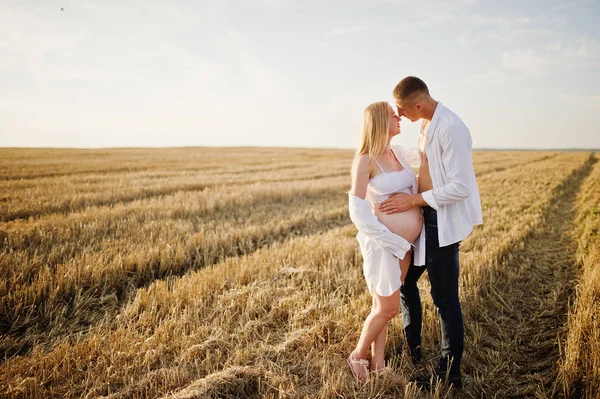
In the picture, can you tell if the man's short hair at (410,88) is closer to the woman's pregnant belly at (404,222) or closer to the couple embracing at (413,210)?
the couple embracing at (413,210)

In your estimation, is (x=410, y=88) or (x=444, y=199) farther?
(x=410, y=88)

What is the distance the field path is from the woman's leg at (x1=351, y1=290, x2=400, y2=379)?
100cm

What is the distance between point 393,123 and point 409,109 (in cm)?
19

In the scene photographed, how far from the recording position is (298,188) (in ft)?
47.0

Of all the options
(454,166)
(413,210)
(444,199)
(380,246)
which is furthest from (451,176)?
(380,246)

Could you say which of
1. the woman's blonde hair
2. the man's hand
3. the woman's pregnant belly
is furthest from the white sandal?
the woman's blonde hair

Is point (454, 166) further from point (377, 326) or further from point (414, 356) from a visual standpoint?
point (414, 356)

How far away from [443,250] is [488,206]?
395 inches

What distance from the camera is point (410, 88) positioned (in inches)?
108

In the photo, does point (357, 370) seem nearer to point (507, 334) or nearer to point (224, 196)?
point (507, 334)

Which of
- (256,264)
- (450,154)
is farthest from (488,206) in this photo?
(450,154)

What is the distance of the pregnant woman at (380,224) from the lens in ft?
8.95

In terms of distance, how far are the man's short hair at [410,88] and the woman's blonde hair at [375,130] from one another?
0.15 metres

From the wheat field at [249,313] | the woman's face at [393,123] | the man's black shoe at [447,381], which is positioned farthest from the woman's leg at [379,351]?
the woman's face at [393,123]
